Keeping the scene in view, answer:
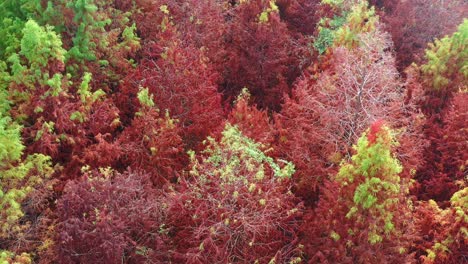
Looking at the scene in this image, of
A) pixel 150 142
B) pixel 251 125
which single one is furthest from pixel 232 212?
pixel 150 142

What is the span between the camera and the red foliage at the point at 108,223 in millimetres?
12906

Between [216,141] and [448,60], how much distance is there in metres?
10.8

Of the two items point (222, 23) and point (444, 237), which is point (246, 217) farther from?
point (222, 23)

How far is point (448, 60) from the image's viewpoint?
20281 millimetres

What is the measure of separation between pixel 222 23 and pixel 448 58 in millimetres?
10475

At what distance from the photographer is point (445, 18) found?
2330 centimetres

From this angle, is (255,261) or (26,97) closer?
(255,261)

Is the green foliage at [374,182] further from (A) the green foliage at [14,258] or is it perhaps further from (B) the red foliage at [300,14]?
(B) the red foliage at [300,14]

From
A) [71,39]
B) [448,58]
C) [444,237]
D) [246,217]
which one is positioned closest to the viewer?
[246,217]

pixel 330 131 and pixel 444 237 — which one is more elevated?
pixel 330 131

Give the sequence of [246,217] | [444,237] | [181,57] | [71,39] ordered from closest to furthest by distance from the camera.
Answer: [246,217]
[444,237]
[71,39]
[181,57]

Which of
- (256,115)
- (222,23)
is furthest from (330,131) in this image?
(222,23)

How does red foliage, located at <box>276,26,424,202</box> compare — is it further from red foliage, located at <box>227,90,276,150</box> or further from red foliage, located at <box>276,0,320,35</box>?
red foliage, located at <box>276,0,320,35</box>

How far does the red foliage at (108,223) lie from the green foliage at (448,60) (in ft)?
44.7
